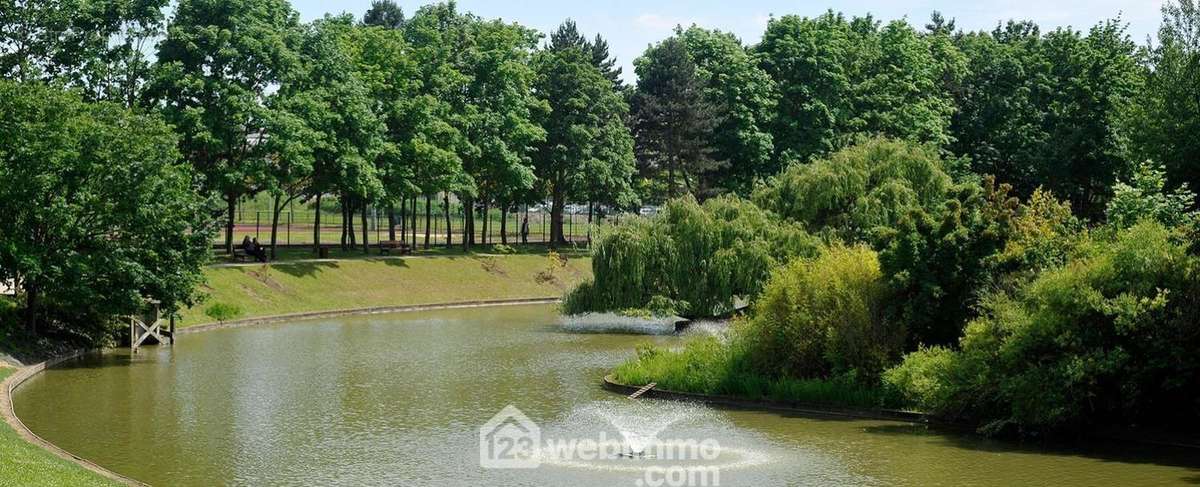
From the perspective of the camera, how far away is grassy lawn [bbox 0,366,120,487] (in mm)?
26266

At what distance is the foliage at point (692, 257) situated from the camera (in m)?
60.7

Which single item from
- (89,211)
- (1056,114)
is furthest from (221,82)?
(1056,114)

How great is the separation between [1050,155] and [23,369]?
67.3m

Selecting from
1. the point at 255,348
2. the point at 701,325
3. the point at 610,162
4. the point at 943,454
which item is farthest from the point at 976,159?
the point at 943,454

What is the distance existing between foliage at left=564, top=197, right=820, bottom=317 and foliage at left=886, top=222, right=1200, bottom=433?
24.4 m

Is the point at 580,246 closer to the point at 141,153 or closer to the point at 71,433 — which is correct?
the point at 141,153

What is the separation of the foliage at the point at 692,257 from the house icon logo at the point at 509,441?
21.9 m

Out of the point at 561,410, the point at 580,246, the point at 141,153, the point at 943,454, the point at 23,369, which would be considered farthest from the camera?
the point at 580,246

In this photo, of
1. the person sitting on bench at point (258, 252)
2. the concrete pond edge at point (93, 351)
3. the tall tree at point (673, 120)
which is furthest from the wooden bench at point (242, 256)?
the tall tree at point (673, 120)

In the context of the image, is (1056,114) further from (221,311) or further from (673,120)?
(221,311)

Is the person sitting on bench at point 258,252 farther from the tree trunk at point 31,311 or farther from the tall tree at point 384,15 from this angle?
the tall tree at point 384,15

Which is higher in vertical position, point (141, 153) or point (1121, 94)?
point (1121, 94)

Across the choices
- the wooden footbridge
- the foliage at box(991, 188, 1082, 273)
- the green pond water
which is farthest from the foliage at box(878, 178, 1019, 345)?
the wooden footbridge

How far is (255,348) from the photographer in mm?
55938
